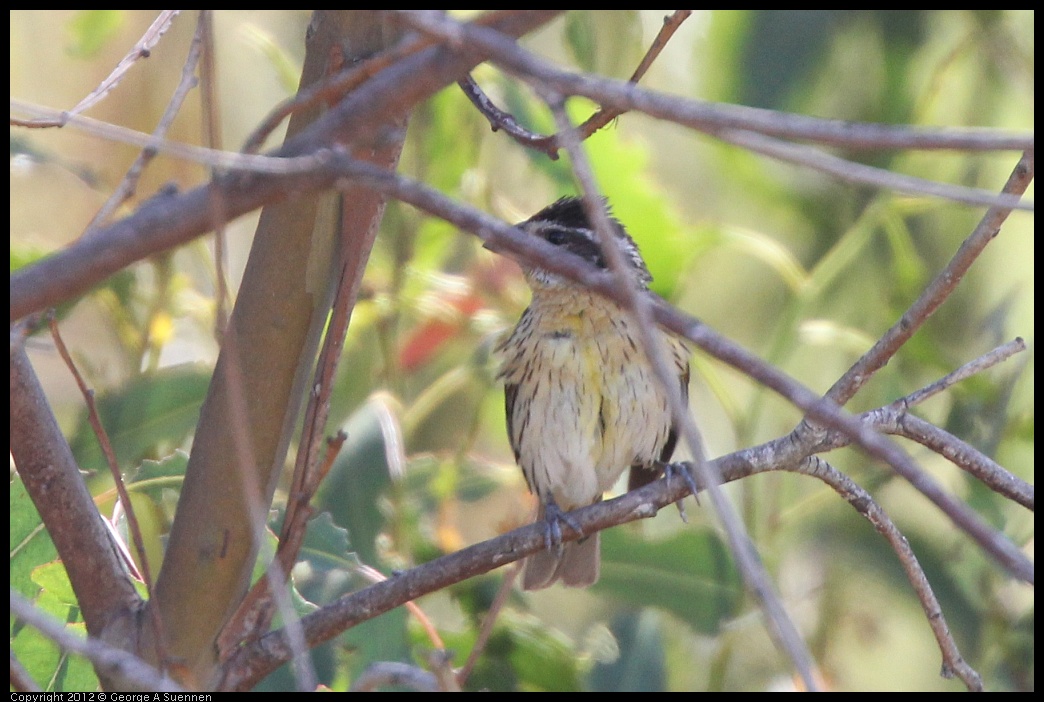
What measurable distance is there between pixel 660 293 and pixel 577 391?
0.58 m

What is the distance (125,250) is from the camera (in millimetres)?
935

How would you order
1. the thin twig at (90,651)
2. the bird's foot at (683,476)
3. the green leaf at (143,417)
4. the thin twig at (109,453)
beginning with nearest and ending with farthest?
the thin twig at (90,651) → the thin twig at (109,453) → the bird's foot at (683,476) → the green leaf at (143,417)

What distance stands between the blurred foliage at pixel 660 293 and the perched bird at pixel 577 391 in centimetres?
19

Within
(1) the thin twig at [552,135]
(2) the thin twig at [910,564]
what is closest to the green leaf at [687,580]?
(2) the thin twig at [910,564]

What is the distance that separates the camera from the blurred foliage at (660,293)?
9.96ft

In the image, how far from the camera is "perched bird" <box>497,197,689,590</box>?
9.53ft

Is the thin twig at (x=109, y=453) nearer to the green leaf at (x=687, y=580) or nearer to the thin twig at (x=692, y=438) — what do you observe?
the thin twig at (x=692, y=438)

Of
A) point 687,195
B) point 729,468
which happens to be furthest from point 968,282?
point 729,468

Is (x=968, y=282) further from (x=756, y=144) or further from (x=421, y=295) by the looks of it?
(x=756, y=144)

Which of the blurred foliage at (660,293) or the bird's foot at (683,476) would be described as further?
the blurred foliage at (660,293)

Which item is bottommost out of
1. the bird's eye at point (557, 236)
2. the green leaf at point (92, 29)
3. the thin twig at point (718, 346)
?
the thin twig at point (718, 346)

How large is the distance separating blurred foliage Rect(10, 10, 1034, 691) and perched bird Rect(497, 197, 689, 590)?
0.19 m

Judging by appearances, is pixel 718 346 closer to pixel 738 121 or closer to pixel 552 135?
pixel 738 121

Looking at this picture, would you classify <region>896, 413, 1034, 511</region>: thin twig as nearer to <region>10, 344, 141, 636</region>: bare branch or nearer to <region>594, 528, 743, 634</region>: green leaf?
<region>10, 344, 141, 636</region>: bare branch
